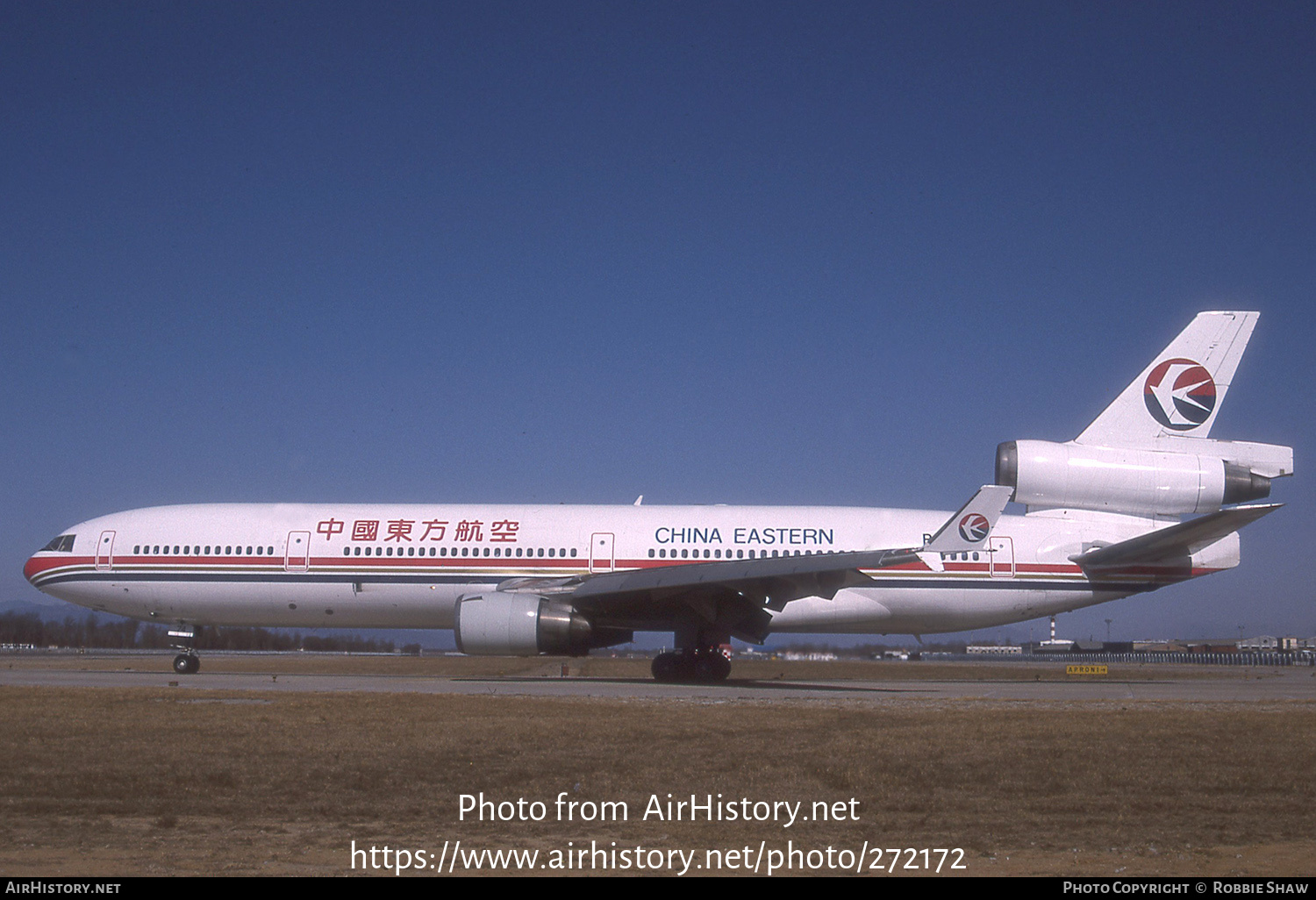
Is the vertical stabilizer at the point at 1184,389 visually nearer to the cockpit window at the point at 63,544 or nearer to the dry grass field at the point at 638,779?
the dry grass field at the point at 638,779

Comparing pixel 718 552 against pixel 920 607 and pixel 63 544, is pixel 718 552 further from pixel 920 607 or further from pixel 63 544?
pixel 63 544

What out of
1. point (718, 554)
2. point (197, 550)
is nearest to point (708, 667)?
point (718, 554)

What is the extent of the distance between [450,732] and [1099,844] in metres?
6.94

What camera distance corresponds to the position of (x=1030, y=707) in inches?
585

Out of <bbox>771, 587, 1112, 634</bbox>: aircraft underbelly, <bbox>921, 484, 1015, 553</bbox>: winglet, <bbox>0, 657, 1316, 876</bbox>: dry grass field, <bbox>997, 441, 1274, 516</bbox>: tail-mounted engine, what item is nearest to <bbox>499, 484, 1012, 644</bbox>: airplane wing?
<bbox>921, 484, 1015, 553</bbox>: winglet

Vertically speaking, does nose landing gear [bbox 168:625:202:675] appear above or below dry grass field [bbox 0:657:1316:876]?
above

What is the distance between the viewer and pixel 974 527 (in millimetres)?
16953

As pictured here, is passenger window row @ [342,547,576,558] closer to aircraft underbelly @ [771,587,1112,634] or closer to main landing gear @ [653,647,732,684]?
main landing gear @ [653,647,732,684]

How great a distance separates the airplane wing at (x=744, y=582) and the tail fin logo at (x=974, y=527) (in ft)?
0.05

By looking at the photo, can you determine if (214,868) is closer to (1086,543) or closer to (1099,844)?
(1099,844)

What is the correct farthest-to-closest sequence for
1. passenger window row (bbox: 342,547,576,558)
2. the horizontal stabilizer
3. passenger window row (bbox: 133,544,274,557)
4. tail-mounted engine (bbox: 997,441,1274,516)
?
passenger window row (bbox: 133,544,274,557)
passenger window row (bbox: 342,547,576,558)
tail-mounted engine (bbox: 997,441,1274,516)
the horizontal stabilizer

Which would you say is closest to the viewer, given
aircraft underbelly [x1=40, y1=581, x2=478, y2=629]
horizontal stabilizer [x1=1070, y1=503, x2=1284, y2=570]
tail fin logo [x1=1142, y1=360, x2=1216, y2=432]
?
horizontal stabilizer [x1=1070, y1=503, x2=1284, y2=570]

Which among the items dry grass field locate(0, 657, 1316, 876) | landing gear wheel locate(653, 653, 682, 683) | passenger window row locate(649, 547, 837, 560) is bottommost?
dry grass field locate(0, 657, 1316, 876)

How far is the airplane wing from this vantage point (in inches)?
668
